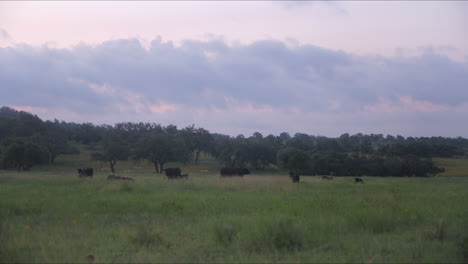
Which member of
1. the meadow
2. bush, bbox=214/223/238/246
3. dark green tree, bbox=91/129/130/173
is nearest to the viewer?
the meadow

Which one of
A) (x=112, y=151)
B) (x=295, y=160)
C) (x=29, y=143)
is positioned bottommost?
(x=295, y=160)

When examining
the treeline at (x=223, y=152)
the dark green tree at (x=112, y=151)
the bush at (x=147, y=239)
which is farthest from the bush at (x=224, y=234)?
the dark green tree at (x=112, y=151)

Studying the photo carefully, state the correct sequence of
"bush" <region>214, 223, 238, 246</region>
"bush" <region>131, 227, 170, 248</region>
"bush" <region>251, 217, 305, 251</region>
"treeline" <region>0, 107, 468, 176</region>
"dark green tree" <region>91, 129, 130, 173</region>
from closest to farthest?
"bush" <region>251, 217, 305, 251</region>
"bush" <region>131, 227, 170, 248</region>
"bush" <region>214, 223, 238, 246</region>
"treeline" <region>0, 107, 468, 176</region>
"dark green tree" <region>91, 129, 130, 173</region>

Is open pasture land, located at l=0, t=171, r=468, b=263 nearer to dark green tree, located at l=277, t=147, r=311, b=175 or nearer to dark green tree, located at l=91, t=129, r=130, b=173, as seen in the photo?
dark green tree, located at l=277, t=147, r=311, b=175

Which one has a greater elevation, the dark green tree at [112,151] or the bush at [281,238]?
the dark green tree at [112,151]

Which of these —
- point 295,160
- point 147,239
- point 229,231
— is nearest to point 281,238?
point 229,231

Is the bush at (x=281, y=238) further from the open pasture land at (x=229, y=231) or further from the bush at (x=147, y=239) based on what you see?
the bush at (x=147, y=239)

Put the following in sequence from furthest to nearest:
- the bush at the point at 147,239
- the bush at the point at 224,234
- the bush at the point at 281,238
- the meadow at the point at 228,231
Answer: the bush at the point at 224,234
the bush at the point at 147,239
the bush at the point at 281,238
the meadow at the point at 228,231

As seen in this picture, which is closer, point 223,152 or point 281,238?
point 281,238

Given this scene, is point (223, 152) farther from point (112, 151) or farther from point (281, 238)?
point (281, 238)

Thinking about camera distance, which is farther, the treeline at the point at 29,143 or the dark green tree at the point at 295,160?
the dark green tree at the point at 295,160

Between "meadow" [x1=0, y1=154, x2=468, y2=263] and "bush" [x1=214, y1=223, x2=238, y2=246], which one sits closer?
"meadow" [x1=0, y1=154, x2=468, y2=263]

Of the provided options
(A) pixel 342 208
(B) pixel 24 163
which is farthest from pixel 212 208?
(B) pixel 24 163

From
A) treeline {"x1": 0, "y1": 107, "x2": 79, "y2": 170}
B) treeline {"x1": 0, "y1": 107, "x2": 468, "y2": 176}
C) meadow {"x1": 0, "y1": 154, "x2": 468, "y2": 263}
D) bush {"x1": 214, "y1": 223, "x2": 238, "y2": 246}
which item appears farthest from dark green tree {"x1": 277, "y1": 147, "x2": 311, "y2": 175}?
bush {"x1": 214, "y1": 223, "x2": 238, "y2": 246}
